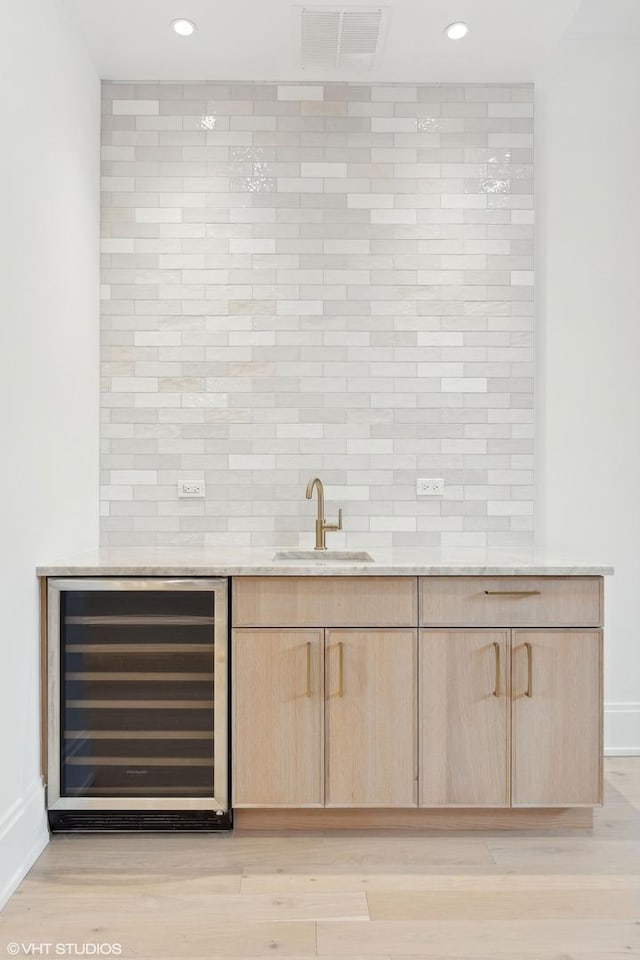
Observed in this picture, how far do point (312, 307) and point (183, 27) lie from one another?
3.86 ft

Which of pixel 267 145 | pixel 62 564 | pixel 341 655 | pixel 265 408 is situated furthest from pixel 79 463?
pixel 267 145

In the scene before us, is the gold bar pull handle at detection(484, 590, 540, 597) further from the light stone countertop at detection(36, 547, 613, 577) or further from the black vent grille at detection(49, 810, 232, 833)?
the black vent grille at detection(49, 810, 232, 833)

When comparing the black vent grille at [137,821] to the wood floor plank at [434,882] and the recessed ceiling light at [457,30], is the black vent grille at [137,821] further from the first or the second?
the recessed ceiling light at [457,30]

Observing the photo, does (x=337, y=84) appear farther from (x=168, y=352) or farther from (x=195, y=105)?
(x=168, y=352)

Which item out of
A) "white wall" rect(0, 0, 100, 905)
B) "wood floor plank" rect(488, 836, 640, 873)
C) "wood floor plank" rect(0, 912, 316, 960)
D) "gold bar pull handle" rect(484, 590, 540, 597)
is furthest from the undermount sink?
"wood floor plank" rect(0, 912, 316, 960)

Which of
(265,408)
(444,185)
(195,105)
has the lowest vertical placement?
(265,408)

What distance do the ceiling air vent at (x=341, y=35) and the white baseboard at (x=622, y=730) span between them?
2.99m

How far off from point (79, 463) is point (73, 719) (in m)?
0.99

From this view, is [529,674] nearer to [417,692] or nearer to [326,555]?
[417,692]

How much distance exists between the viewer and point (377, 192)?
3189mm

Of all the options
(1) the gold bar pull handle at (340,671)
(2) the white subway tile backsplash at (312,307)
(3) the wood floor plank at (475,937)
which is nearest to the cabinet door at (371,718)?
(1) the gold bar pull handle at (340,671)

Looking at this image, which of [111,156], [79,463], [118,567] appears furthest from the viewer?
[111,156]

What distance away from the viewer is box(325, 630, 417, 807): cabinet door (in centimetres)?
250

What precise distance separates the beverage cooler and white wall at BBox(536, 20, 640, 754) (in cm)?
163
